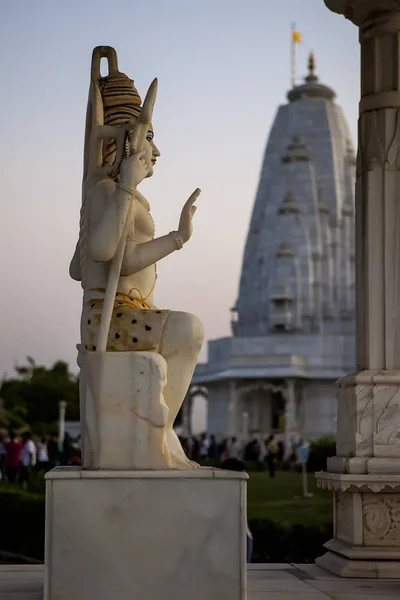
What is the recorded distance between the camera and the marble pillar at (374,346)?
26.5 ft

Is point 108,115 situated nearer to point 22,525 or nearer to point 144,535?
point 144,535

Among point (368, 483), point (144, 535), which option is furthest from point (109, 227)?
point (368, 483)

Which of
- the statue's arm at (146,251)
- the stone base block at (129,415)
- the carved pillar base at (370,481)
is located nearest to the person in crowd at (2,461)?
the carved pillar base at (370,481)

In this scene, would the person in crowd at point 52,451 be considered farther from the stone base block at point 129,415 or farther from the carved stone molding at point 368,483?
the stone base block at point 129,415

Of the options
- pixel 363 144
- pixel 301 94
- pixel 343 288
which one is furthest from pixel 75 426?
pixel 363 144

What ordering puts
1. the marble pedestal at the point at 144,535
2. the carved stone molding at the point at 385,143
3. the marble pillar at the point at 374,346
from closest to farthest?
1. the marble pedestal at the point at 144,535
2. the marble pillar at the point at 374,346
3. the carved stone molding at the point at 385,143

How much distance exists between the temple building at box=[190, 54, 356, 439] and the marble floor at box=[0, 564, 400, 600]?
4732 cm

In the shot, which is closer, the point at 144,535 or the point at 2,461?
the point at 144,535

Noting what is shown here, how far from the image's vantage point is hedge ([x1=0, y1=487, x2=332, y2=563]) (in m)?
11.9

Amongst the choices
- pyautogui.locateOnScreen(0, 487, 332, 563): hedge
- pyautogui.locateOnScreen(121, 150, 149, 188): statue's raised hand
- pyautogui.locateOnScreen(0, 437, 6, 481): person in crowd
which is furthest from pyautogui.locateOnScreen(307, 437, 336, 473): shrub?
pyautogui.locateOnScreen(121, 150, 149, 188): statue's raised hand

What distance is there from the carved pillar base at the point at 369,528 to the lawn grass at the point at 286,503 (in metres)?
4.89

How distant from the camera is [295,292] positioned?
63094mm

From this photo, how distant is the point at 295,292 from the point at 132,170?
5719 centimetres

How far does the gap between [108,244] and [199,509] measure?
5.28 ft
